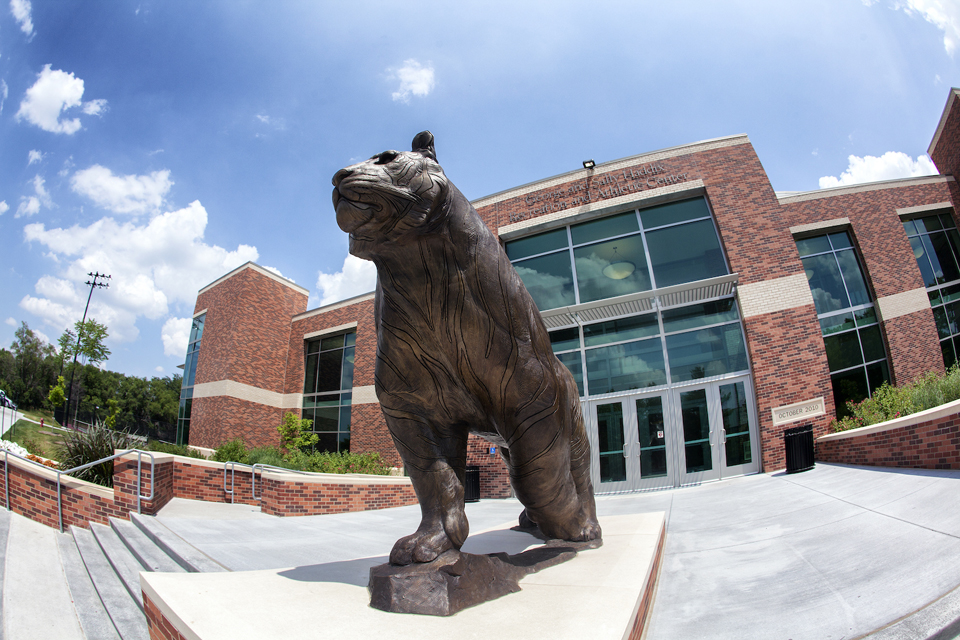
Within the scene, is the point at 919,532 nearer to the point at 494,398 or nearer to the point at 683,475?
the point at 494,398

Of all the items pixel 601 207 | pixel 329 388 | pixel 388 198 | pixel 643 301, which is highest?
pixel 601 207

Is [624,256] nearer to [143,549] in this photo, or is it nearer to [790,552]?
[790,552]

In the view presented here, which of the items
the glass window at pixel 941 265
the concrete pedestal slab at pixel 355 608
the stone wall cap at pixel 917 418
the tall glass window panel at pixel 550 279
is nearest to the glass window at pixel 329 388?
the tall glass window panel at pixel 550 279

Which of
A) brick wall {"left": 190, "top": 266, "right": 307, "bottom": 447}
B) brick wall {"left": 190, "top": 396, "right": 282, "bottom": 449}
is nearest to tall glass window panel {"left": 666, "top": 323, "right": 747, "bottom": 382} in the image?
brick wall {"left": 190, "top": 396, "right": 282, "bottom": 449}

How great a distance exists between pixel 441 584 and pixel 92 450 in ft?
31.5

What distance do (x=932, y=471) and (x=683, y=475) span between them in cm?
615

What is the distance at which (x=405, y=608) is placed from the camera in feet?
5.77

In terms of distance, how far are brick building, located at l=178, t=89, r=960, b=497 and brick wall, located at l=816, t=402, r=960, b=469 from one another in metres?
2.81

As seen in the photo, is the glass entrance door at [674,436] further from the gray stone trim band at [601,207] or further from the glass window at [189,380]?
the glass window at [189,380]

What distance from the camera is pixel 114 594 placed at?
379cm

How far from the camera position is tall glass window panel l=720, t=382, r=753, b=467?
444 inches

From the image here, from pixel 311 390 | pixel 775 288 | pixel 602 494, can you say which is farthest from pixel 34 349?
pixel 775 288

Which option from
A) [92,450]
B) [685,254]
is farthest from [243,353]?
[685,254]

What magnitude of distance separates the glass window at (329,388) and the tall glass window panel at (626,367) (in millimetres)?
11528
